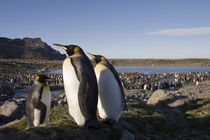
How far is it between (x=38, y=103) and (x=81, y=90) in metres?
1.65

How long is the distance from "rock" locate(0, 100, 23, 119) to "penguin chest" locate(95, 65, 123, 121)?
19.3ft

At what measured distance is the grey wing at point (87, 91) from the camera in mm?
3629

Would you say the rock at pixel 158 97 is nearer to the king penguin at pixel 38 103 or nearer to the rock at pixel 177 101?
the rock at pixel 177 101

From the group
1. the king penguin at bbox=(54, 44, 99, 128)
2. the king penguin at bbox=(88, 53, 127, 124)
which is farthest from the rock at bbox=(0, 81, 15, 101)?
the king penguin at bbox=(54, 44, 99, 128)

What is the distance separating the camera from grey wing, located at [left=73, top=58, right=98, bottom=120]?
3629 millimetres

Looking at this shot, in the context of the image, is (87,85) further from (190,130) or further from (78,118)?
(190,130)

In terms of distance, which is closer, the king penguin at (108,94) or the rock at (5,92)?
the king penguin at (108,94)

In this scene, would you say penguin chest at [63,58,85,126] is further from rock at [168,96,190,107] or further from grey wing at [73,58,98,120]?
rock at [168,96,190,107]

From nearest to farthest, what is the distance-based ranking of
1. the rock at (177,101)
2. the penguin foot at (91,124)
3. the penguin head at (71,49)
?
the penguin foot at (91,124) < the penguin head at (71,49) < the rock at (177,101)

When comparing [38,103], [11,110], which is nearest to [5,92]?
[11,110]

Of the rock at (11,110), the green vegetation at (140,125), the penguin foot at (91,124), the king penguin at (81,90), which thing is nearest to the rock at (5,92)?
the rock at (11,110)

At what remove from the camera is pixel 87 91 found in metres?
3.65

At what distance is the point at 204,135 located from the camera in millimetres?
6617

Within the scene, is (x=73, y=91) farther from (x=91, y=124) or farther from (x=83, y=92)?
(x=91, y=124)
